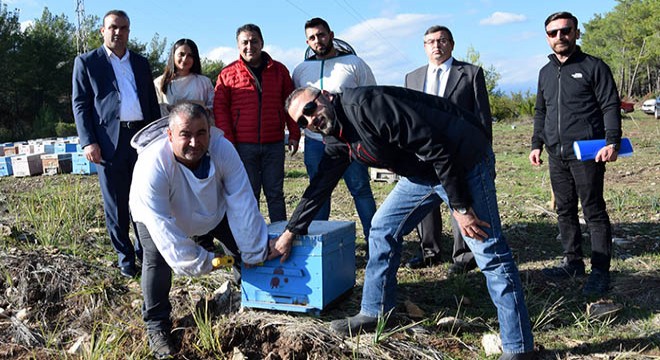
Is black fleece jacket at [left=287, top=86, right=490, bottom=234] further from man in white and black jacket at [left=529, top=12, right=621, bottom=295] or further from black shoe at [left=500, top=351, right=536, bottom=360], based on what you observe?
man in white and black jacket at [left=529, top=12, right=621, bottom=295]

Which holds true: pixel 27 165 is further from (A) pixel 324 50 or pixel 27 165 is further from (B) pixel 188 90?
(A) pixel 324 50

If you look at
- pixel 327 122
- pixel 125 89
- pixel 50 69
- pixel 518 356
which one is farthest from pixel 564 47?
pixel 50 69

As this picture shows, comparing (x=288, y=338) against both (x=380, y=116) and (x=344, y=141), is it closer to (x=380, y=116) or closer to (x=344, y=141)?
(x=344, y=141)

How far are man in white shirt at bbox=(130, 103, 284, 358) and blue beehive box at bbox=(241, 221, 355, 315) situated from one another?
5.5 inches

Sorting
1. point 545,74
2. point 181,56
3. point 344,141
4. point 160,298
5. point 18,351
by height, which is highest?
point 181,56

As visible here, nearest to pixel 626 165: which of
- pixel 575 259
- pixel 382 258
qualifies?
pixel 575 259

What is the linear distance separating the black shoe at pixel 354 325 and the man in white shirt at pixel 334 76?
1365 millimetres

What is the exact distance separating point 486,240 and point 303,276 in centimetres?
113

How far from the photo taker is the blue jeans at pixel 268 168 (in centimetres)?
465

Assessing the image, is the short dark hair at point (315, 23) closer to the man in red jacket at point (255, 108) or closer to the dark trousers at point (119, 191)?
the man in red jacket at point (255, 108)

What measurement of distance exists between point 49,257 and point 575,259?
422 centimetres

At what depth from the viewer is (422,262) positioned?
15.9ft

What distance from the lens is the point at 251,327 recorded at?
3398mm

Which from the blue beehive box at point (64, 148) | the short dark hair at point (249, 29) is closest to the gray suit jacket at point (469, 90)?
the short dark hair at point (249, 29)
